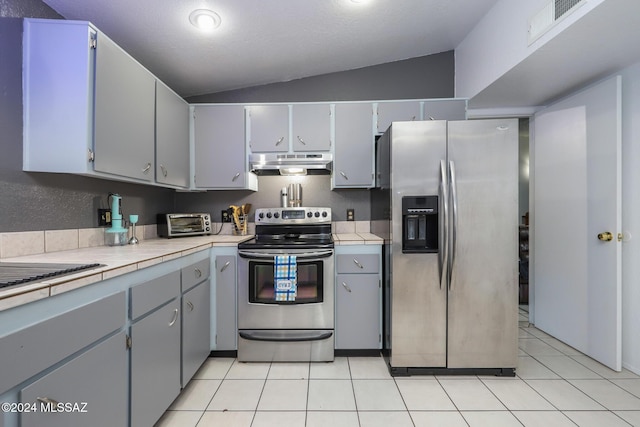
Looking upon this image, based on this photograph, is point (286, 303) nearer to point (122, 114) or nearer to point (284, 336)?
point (284, 336)

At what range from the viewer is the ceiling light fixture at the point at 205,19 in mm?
1788

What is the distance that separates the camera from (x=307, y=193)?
291 cm

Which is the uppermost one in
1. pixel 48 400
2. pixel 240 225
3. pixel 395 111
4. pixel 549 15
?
pixel 549 15

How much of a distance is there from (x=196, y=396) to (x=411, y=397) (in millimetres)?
1368

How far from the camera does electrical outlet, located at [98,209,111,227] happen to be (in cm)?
188

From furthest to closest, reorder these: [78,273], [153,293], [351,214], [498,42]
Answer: [351,214], [498,42], [153,293], [78,273]

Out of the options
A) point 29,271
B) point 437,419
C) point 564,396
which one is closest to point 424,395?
point 437,419

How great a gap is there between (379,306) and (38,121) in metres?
2.39

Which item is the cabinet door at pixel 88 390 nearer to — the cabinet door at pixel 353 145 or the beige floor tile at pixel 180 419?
the beige floor tile at pixel 180 419

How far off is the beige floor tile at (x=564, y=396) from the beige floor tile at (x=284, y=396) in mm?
1549

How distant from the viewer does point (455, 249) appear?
1.94 m

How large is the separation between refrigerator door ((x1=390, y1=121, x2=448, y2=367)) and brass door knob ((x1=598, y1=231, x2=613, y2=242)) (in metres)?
1.26

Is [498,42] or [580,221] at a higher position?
[498,42]

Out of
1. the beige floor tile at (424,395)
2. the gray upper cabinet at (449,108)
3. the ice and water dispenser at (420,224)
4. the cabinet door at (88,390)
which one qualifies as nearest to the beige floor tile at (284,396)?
the beige floor tile at (424,395)
